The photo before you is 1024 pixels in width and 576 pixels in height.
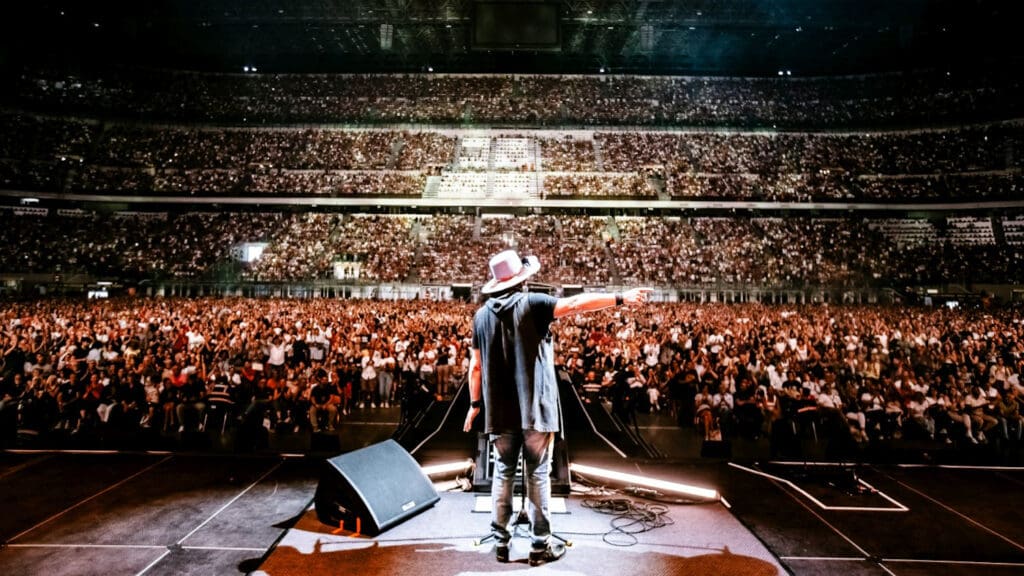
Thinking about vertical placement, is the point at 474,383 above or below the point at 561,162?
below

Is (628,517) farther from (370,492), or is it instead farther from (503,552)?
(370,492)

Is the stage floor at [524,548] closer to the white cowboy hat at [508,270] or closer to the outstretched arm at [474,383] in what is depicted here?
the outstretched arm at [474,383]

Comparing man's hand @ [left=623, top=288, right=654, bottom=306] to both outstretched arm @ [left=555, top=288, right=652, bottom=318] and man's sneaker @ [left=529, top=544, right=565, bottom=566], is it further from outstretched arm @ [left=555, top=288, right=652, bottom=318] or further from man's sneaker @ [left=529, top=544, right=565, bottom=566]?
man's sneaker @ [left=529, top=544, right=565, bottom=566]

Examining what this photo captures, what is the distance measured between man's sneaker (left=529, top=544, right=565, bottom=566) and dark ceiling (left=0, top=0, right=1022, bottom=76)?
64.6 feet

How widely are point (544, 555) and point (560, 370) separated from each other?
19.2 ft

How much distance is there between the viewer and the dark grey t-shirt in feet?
8.75

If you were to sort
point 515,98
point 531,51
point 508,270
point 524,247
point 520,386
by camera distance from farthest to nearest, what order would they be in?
point 515,98
point 524,247
point 531,51
point 508,270
point 520,386

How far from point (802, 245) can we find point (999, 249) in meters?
9.05

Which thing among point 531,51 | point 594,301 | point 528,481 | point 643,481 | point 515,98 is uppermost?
point 515,98

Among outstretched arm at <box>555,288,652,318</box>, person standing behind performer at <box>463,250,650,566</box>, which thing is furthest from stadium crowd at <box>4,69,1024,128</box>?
outstretched arm at <box>555,288,652,318</box>

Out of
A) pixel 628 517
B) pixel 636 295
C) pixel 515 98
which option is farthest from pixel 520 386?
pixel 515 98

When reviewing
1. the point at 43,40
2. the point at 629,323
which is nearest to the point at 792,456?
the point at 629,323

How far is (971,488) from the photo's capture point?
427cm

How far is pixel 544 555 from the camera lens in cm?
275
